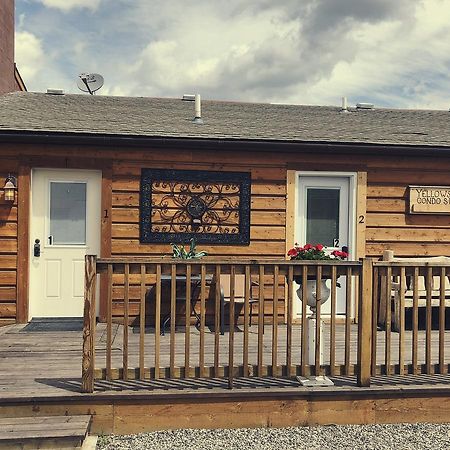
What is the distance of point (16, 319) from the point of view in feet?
22.8

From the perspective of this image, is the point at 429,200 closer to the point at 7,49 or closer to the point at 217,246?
the point at 217,246

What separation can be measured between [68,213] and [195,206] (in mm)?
1853

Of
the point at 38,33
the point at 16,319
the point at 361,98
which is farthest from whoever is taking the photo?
the point at 38,33

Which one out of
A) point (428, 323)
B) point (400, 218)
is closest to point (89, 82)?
point (400, 218)

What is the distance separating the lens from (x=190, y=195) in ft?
23.8

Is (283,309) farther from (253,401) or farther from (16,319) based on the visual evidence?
(16,319)

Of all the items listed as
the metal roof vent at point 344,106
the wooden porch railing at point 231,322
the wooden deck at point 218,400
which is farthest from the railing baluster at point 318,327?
the metal roof vent at point 344,106

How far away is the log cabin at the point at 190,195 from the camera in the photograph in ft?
22.9

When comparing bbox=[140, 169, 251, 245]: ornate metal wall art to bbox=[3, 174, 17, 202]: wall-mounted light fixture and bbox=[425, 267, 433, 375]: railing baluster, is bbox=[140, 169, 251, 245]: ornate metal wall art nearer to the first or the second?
bbox=[3, 174, 17, 202]: wall-mounted light fixture

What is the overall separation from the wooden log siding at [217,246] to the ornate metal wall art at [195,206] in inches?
3.7

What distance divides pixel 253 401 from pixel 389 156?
15.6ft

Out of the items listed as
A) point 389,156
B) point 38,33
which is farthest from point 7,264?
point 38,33

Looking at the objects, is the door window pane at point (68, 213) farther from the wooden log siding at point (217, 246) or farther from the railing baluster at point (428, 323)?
the railing baluster at point (428, 323)

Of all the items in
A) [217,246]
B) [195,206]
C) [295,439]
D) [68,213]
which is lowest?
[295,439]
